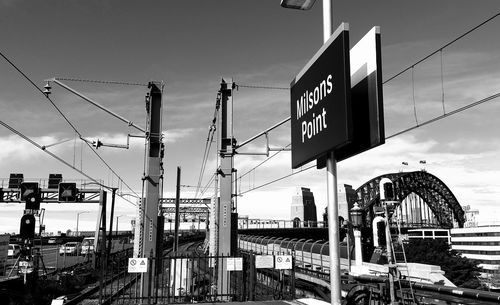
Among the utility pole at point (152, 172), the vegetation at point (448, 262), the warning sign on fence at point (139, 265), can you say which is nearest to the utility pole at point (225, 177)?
the utility pole at point (152, 172)

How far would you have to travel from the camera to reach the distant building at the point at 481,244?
122812 mm

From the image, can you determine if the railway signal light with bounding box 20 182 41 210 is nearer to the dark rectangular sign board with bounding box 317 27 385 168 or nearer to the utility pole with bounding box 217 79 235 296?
the utility pole with bounding box 217 79 235 296

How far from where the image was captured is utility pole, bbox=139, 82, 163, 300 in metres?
19.7

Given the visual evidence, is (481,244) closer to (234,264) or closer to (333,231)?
(234,264)

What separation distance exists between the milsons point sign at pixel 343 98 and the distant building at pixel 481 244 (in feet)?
422

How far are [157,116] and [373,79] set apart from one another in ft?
53.4

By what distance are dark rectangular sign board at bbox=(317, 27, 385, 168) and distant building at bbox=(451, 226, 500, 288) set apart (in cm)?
12904

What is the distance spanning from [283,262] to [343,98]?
1085 centimetres

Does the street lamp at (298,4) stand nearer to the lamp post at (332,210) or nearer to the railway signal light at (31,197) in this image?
the lamp post at (332,210)

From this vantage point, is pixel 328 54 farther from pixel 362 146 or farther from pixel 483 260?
pixel 483 260

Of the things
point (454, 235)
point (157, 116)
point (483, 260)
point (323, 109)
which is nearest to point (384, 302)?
point (323, 109)

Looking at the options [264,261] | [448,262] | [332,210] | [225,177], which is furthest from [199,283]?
[448,262]

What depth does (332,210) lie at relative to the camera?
657 cm

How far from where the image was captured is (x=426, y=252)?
7275 cm
